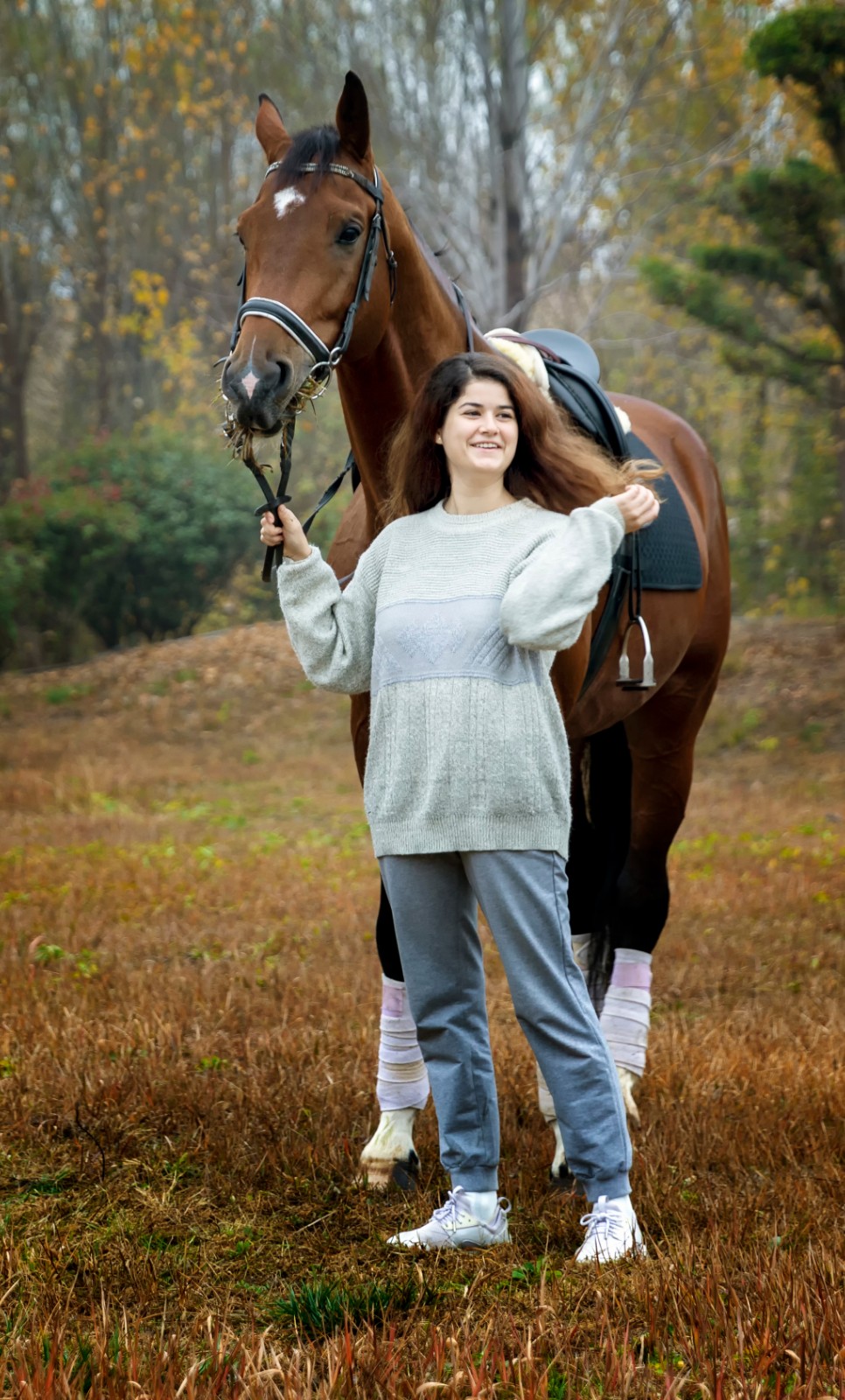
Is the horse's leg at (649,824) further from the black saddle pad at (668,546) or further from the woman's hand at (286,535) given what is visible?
the woman's hand at (286,535)

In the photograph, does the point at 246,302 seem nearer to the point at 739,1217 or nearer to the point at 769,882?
the point at 739,1217

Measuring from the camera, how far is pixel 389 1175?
3.45 meters

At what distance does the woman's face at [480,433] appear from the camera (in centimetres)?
288

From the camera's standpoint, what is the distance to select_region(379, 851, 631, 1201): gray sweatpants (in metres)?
2.81

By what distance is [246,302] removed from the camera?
9.61ft

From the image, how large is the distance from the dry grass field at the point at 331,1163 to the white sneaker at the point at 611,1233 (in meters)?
0.08

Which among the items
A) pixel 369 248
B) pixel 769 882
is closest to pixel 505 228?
pixel 769 882

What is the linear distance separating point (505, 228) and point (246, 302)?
11.6 metres

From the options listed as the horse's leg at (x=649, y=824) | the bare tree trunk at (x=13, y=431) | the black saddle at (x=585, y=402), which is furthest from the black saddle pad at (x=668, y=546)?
the bare tree trunk at (x=13, y=431)

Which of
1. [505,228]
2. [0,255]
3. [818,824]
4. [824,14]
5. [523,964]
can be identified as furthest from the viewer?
[0,255]

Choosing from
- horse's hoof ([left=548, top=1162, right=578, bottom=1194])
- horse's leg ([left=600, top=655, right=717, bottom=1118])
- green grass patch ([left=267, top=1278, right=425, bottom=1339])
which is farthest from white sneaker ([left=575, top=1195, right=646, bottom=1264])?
horse's leg ([left=600, top=655, right=717, bottom=1118])

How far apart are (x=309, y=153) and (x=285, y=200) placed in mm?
144

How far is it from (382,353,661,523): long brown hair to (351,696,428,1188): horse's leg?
26.4 inches

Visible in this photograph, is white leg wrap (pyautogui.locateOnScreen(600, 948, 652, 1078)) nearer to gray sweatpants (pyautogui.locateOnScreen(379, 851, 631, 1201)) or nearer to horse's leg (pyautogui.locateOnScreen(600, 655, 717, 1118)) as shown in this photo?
horse's leg (pyautogui.locateOnScreen(600, 655, 717, 1118))
